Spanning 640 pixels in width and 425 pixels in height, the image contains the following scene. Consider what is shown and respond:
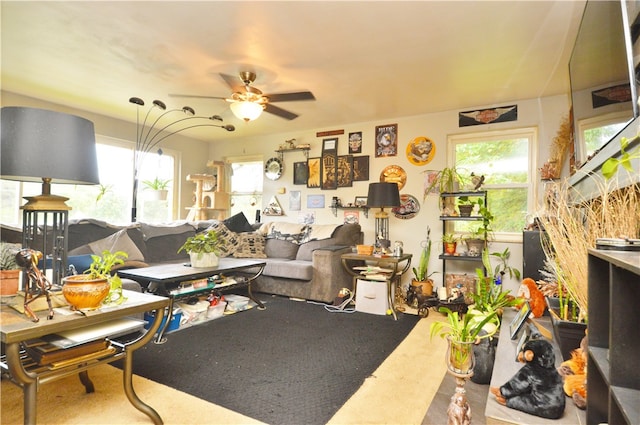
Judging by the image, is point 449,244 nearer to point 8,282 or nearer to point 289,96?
point 289,96

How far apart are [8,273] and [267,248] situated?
3.11 meters

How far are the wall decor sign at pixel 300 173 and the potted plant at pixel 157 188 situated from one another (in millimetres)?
1920

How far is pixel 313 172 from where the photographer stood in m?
4.95

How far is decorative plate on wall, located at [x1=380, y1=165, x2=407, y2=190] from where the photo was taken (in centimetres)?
432

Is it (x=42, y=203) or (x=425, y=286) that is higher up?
(x=42, y=203)

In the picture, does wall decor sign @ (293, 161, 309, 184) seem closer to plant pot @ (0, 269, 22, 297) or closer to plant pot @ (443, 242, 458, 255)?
plant pot @ (443, 242, 458, 255)

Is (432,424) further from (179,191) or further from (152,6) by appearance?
(179,191)

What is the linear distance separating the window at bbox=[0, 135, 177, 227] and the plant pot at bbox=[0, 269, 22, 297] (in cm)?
281

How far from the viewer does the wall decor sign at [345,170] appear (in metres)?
4.69

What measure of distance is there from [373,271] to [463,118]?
2174 mm

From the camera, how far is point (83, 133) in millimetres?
1492

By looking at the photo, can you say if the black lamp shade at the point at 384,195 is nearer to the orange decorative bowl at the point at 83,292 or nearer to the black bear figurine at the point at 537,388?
the black bear figurine at the point at 537,388

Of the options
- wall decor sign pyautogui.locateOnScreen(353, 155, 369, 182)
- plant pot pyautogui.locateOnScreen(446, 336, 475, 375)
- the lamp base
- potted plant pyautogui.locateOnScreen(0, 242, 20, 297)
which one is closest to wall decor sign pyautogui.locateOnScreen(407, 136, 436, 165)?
wall decor sign pyautogui.locateOnScreen(353, 155, 369, 182)

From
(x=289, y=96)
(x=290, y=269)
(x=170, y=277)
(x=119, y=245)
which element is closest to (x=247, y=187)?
(x=290, y=269)
